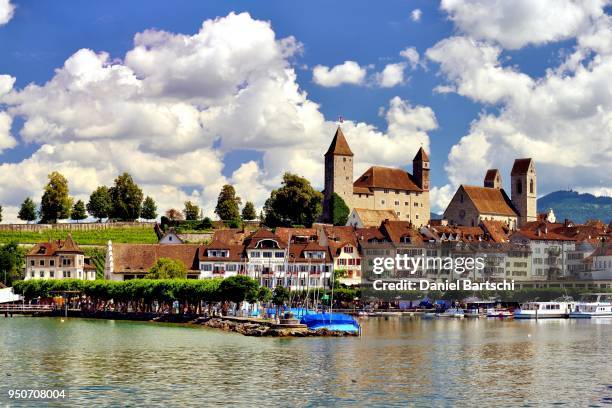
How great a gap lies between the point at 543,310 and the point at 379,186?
66653mm

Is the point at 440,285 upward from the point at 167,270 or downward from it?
downward

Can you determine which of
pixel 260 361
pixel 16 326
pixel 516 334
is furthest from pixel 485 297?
pixel 260 361

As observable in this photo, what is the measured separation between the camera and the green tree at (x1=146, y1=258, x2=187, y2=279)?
119 metres

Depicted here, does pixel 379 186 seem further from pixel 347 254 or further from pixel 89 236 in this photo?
pixel 89 236

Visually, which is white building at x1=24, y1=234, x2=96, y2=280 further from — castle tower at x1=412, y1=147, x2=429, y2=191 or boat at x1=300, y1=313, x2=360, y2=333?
castle tower at x1=412, y1=147, x2=429, y2=191

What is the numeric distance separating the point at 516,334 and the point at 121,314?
41759mm

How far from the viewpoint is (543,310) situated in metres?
124

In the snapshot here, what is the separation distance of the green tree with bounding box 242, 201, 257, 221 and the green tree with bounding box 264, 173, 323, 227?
1205 centimetres

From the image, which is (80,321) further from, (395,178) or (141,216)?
(395,178)

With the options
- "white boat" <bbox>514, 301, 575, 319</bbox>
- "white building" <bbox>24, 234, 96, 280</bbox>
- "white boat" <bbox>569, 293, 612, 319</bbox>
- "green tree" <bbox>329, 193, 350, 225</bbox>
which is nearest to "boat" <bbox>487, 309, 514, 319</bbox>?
"white boat" <bbox>514, 301, 575, 319</bbox>

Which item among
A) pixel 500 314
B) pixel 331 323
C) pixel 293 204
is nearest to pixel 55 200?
pixel 293 204

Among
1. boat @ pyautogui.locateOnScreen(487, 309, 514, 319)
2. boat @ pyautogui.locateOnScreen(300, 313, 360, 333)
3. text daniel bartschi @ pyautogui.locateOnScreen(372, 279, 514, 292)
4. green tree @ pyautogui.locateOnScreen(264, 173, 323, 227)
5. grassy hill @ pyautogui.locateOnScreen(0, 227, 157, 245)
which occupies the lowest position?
boat @ pyautogui.locateOnScreen(487, 309, 514, 319)

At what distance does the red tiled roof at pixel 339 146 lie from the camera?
184625mm

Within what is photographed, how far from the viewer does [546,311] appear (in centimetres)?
12444
